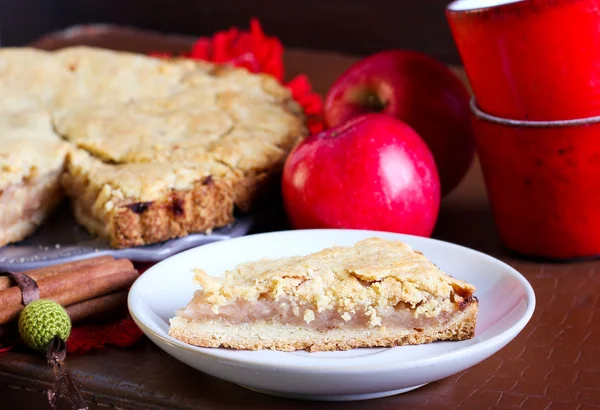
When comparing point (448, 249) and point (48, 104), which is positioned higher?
point (48, 104)

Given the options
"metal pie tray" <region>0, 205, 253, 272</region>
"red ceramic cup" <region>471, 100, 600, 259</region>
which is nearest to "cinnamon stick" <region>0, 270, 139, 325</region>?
"metal pie tray" <region>0, 205, 253, 272</region>

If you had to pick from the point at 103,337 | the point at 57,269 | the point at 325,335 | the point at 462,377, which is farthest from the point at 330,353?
the point at 57,269

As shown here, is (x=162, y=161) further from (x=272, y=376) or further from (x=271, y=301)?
(x=272, y=376)

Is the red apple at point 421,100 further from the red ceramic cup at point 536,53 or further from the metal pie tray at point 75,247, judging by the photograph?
the metal pie tray at point 75,247

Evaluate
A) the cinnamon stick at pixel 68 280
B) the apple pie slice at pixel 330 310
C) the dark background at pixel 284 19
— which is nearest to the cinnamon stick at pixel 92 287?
the cinnamon stick at pixel 68 280

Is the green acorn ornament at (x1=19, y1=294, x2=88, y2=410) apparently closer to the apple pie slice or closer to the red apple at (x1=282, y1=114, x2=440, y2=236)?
the apple pie slice

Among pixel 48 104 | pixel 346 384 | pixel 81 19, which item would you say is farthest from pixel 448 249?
pixel 81 19
